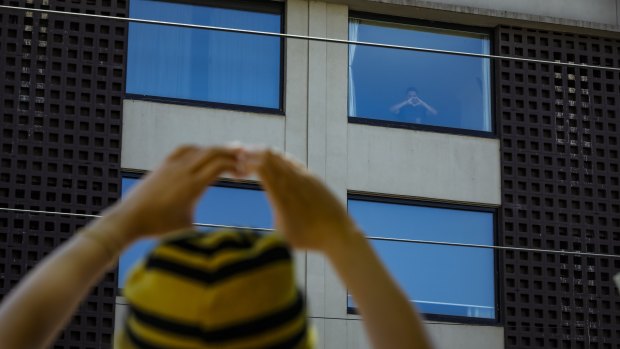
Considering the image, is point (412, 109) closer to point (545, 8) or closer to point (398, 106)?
point (398, 106)

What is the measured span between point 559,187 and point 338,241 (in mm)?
14658

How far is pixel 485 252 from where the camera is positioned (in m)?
15.3

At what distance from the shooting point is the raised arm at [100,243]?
1290mm

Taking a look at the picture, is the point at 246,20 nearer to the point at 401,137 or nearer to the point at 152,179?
the point at 401,137

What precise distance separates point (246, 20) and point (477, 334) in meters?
4.28

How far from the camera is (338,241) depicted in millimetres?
1428

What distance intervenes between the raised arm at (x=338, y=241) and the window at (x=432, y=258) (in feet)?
43.8

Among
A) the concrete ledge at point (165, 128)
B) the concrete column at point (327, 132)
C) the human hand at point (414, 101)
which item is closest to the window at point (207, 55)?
the concrete ledge at point (165, 128)

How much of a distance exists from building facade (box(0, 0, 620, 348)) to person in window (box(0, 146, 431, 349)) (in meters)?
12.6

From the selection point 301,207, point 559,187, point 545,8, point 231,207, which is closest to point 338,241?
point 301,207

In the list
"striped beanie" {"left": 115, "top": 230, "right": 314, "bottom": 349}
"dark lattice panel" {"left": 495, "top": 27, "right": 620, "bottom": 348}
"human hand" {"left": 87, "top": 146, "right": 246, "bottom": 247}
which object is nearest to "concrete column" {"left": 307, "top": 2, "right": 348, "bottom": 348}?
"dark lattice panel" {"left": 495, "top": 27, "right": 620, "bottom": 348}

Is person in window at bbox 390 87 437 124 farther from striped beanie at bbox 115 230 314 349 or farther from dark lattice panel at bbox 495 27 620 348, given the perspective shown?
striped beanie at bbox 115 230 314 349

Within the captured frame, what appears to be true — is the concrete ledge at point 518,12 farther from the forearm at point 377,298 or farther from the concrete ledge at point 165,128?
the forearm at point 377,298

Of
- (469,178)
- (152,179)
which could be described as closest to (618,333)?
(469,178)
